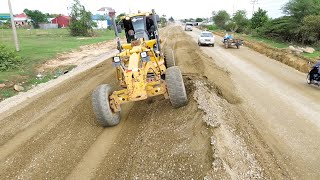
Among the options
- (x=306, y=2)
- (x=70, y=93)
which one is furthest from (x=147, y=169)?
(x=306, y=2)

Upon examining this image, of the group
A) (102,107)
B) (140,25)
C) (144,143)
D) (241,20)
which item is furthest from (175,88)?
(241,20)

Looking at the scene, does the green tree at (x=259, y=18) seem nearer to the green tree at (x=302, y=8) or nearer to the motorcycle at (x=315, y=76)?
the green tree at (x=302, y=8)

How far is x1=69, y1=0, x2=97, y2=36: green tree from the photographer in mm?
44500

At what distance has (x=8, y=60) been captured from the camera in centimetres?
1694

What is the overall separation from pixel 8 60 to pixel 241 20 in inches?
1830

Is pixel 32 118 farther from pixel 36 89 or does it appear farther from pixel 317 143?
pixel 317 143

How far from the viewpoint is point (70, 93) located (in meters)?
11.6

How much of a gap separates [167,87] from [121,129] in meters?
1.57

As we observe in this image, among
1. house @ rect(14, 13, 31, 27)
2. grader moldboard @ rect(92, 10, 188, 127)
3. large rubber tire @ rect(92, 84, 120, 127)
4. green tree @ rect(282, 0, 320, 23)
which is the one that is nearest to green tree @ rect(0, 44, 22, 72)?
grader moldboard @ rect(92, 10, 188, 127)

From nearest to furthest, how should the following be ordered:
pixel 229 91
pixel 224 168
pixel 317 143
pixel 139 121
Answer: pixel 224 168, pixel 317 143, pixel 139 121, pixel 229 91

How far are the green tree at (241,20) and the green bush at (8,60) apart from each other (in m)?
42.2

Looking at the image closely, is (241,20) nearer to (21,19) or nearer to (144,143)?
(144,143)

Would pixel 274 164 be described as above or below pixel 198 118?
below

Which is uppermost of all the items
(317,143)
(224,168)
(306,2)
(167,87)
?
(306,2)
